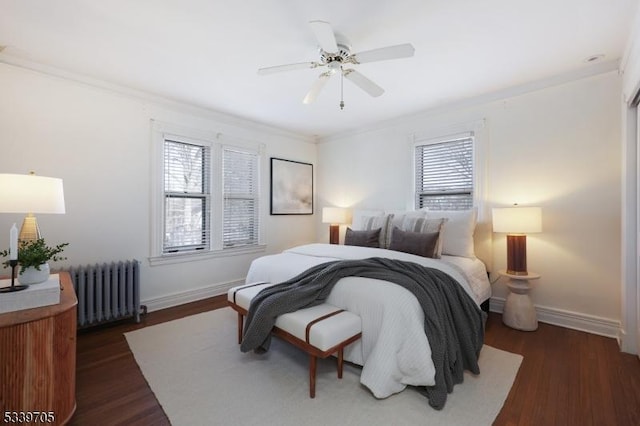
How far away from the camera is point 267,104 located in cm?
359

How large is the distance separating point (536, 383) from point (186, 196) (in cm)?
393

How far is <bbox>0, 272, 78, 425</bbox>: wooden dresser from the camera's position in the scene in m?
1.32

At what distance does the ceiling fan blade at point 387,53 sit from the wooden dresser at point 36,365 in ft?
7.98

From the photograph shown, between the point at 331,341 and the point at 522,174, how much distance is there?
2.85 m

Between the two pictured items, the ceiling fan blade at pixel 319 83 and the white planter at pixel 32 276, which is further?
the ceiling fan blade at pixel 319 83

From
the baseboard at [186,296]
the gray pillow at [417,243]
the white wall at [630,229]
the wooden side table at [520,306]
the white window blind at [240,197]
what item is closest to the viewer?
the white wall at [630,229]

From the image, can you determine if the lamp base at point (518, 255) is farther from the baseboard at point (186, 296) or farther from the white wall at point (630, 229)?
the baseboard at point (186, 296)

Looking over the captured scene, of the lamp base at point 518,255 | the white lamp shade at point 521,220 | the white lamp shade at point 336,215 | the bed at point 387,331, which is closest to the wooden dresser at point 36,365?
the bed at point 387,331

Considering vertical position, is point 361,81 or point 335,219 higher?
point 361,81

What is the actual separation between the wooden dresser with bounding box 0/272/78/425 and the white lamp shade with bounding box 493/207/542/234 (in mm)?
3500

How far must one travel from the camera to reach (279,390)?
6.06 feet

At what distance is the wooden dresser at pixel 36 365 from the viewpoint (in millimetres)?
1322

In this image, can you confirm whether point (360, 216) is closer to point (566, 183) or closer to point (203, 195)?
point (203, 195)

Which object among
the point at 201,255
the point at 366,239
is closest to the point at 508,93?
the point at 366,239
